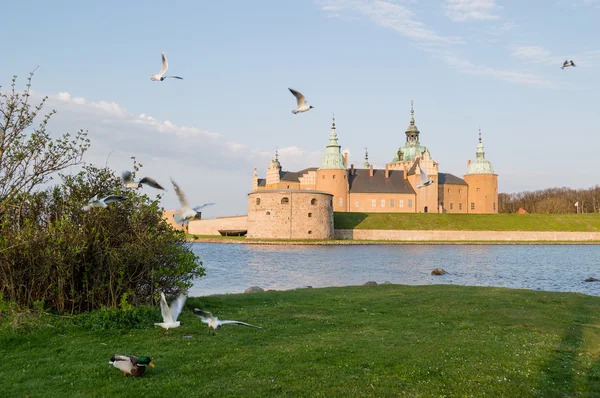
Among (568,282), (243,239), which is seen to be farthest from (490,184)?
(568,282)

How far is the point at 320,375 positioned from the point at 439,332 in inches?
129

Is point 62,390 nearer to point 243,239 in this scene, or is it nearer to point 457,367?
point 457,367

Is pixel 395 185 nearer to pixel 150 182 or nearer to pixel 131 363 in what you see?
pixel 150 182

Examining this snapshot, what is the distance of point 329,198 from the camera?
2453 inches

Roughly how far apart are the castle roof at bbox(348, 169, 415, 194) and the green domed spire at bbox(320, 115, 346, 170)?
4.01 m

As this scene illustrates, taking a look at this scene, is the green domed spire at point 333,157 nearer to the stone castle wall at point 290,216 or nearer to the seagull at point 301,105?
the stone castle wall at point 290,216

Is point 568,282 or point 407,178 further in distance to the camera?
point 407,178

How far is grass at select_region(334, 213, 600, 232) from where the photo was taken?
66312 millimetres

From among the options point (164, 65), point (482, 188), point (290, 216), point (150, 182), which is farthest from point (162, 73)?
point (482, 188)

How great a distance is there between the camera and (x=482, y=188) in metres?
83.5

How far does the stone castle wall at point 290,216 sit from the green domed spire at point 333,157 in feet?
58.0

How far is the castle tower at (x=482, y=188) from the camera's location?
3274 inches

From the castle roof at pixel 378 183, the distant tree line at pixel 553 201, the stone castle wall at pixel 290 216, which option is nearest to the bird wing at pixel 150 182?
the stone castle wall at pixel 290 216

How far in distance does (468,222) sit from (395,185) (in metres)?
15.5
